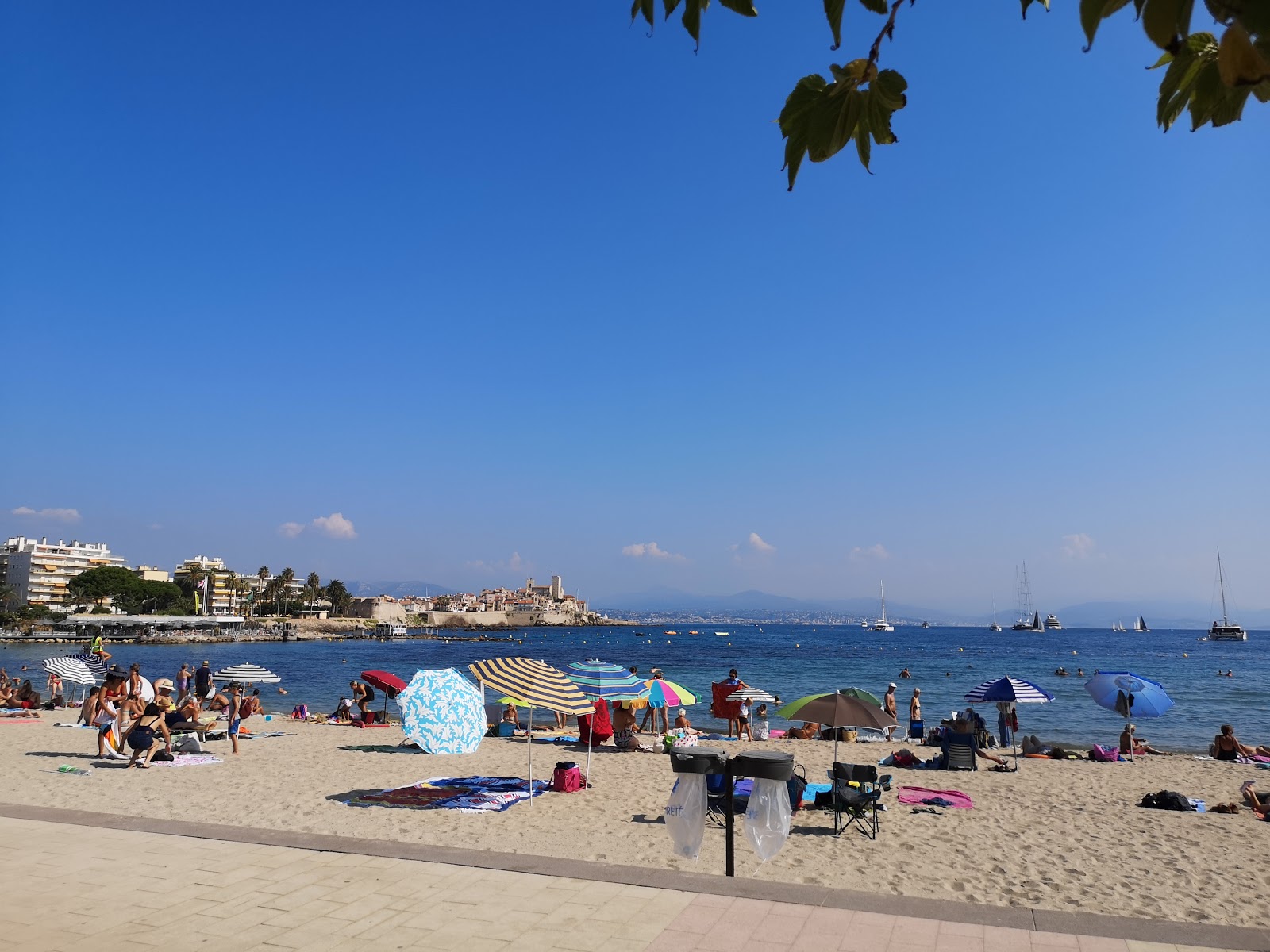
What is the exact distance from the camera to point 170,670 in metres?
52.8

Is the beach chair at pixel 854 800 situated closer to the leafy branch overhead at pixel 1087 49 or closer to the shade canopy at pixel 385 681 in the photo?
the leafy branch overhead at pixel 1087 49

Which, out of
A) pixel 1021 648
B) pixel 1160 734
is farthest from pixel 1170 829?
pixel 1021 648

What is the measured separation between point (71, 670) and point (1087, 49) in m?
29.2

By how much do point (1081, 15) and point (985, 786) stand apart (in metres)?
15.4

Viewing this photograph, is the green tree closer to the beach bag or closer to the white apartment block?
the white apartment block

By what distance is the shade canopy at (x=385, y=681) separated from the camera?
2059 cm

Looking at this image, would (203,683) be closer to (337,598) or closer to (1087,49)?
(1087,49)

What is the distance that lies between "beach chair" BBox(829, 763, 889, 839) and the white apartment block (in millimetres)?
138121

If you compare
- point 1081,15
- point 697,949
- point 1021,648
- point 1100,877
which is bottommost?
point 1021,648

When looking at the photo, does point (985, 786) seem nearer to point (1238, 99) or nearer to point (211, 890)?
point (211, 890)

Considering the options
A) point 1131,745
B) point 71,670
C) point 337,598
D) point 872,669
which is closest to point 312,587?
point 337,598

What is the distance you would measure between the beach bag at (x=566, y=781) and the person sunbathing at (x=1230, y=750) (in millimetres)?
15255

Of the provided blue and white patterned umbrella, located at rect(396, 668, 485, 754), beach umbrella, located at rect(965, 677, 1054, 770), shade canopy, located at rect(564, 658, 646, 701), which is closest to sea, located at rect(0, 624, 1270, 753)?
beach umbrella, located at rect(965, 677, 1054, 770)

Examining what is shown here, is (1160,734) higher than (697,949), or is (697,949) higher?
(697,949)
